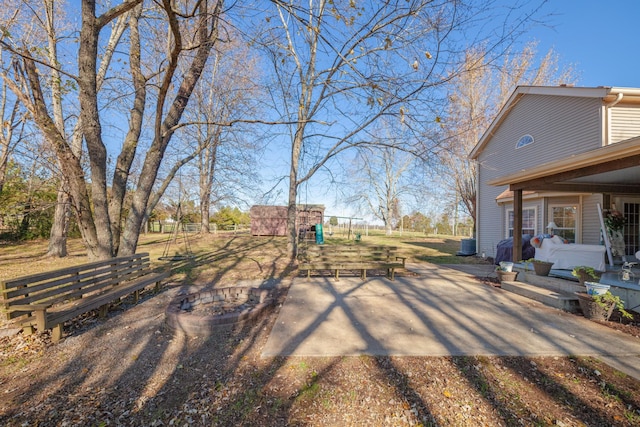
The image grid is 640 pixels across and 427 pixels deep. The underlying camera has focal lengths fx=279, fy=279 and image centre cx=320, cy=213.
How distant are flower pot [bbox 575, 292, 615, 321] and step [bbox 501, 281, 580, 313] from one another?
0.97ft

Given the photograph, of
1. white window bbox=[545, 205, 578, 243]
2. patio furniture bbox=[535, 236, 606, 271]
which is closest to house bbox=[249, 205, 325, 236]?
white window bbox=[545, 205, 578, 243]

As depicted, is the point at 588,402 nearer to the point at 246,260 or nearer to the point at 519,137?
the point at 246,260

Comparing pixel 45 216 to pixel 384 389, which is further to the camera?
pixel 45 216

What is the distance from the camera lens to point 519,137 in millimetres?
11023

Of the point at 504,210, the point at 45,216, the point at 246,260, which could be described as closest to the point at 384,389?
the point at 246,260

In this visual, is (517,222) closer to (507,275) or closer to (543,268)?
(543,268)

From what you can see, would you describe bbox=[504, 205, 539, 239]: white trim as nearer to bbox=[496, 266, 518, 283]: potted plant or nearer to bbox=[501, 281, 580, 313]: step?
bbox=[496, 266, 518, 283]: potted plant

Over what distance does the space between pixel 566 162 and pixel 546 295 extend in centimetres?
256

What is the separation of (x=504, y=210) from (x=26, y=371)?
555 inches

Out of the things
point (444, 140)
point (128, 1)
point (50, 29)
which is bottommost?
point (444, 140)

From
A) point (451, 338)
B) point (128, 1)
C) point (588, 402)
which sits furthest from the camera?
point (128, 1)

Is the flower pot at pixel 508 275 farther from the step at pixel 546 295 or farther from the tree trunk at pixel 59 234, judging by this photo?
the tree trunk at pixel 59 234

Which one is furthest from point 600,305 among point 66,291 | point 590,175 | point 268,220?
point 268,220

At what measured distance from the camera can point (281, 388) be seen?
2705mm
